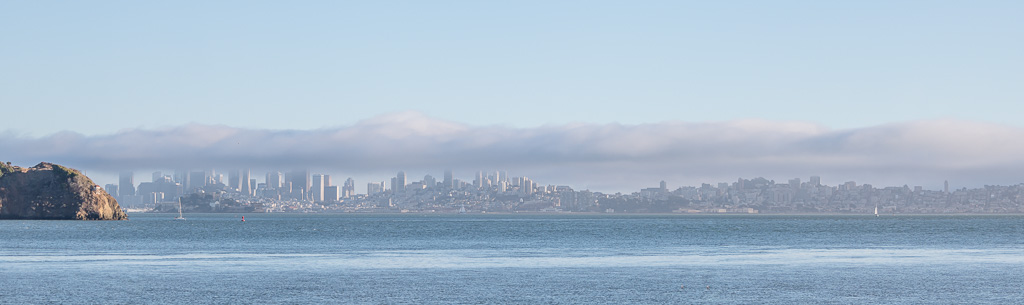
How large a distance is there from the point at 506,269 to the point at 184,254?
34.9 metres

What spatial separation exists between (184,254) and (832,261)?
5264cm

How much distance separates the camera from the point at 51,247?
10156cm

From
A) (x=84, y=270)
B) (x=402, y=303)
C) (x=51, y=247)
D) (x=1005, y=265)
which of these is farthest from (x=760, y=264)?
(x=51, y=247)

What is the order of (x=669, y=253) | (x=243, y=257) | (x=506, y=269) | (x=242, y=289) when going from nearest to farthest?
1. (x=242, y=289)
2. (x=506, y=269)
3. (x=243, y=257)
4. (x=669, y=253)

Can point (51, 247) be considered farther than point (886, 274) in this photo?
Yes

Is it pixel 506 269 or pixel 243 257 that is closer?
pixel 506 269

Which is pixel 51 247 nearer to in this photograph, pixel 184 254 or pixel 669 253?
pixel 184 254

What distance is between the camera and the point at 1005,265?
7288 centimetres

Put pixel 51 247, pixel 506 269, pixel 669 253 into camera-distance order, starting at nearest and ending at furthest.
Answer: pixel 506 269 < pixel 669 253 < pixel 51 247

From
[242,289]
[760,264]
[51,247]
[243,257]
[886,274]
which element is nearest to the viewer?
[242,289]

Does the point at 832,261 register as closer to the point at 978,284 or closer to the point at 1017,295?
the point at 978,284

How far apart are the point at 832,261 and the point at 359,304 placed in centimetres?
4418

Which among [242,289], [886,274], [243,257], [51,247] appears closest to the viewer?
[242,289]

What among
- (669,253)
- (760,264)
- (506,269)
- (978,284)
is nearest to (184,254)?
(506,269)
